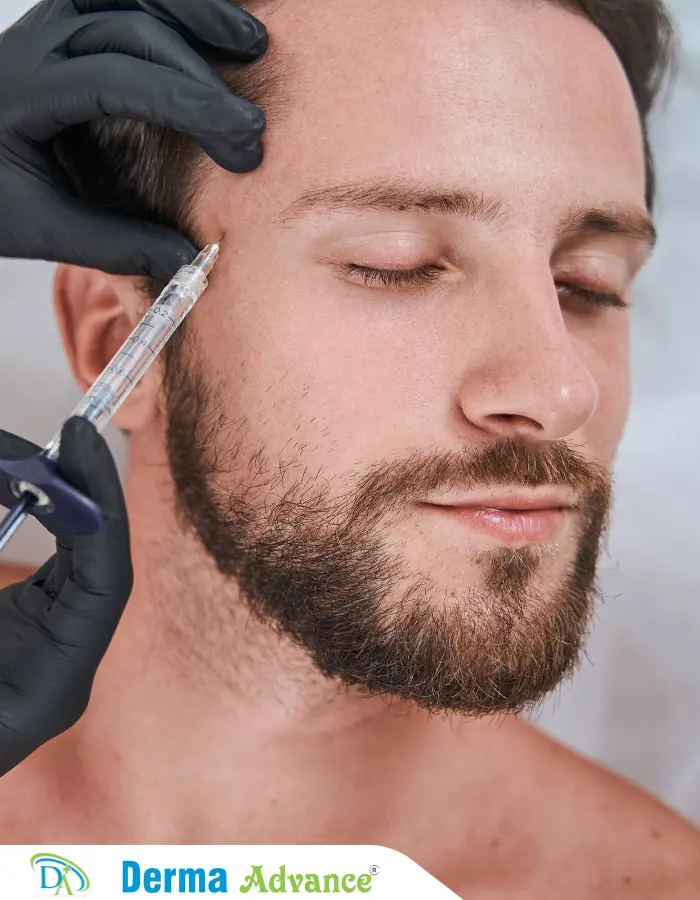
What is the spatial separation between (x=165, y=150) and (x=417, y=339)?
0.41 meters

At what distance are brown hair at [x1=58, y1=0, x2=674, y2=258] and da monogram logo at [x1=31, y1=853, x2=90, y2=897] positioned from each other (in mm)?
739

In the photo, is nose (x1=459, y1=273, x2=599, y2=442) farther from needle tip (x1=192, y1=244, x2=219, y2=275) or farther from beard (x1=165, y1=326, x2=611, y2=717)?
→ needle tip (x1=192, y1=244, x2=219, y2=275)

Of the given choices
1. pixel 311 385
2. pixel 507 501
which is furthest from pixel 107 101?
pixel 507 501

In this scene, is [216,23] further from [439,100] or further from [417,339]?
[417,339]

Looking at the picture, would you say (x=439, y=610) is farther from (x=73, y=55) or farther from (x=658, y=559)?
(x=658, y=559)

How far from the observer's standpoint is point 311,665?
1.24 meters

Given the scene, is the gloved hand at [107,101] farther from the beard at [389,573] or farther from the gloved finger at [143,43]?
the beard at [389,573]

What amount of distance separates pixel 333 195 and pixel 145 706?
0.72 meters

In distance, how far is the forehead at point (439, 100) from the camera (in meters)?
1.01

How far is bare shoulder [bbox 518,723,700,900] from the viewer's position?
53.3 inches

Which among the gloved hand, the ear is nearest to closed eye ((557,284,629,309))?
the gloved hand

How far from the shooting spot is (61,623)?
3.14 ft

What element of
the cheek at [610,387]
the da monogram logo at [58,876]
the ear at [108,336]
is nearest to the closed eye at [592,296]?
the cheek at [610,387]

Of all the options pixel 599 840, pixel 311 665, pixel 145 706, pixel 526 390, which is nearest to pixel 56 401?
pixel 145 706
